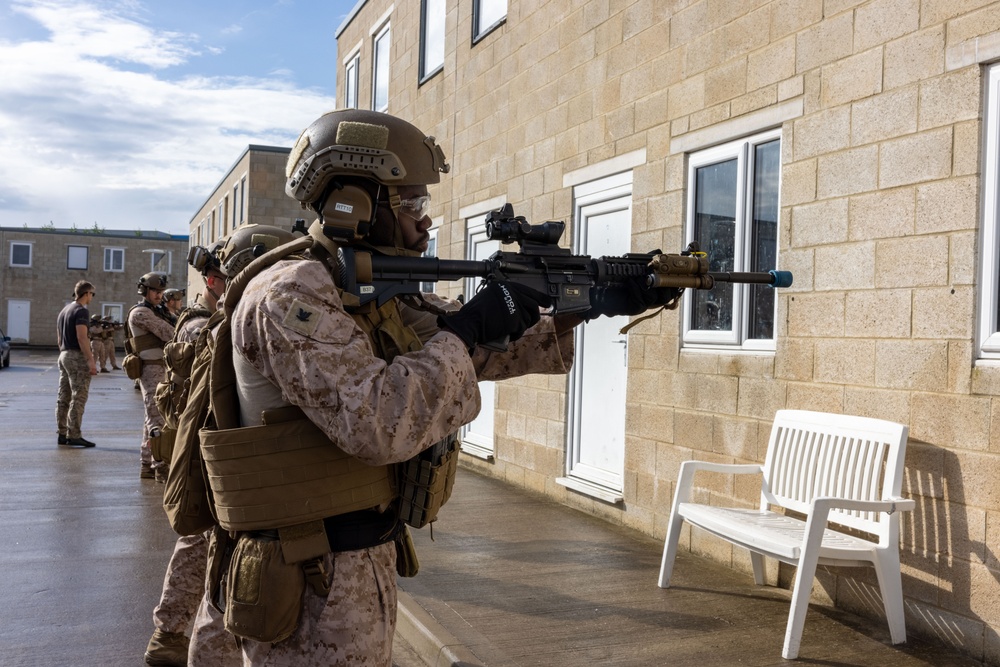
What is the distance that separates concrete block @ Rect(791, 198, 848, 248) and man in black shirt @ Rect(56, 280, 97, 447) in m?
9.65

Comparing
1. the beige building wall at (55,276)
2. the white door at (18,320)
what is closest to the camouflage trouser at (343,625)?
the beige building wall at (55,276)

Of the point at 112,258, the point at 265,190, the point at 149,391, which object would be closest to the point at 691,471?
the point at 149,391

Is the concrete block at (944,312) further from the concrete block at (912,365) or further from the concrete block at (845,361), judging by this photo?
the concrete block at (845,361)

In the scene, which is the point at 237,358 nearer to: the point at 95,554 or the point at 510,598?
the point at 510,598

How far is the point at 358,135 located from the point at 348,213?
9.5 inches

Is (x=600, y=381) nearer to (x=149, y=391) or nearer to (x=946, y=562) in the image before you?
(x=946, y=562)

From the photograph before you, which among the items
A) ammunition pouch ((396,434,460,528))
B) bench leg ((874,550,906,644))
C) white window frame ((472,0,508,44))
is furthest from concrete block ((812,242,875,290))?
white window frame ((472,0,508,44))

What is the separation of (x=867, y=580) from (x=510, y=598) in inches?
74.2

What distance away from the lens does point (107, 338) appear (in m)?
32.6

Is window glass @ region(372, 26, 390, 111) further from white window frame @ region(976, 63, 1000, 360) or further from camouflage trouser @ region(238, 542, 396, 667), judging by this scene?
camouflage trouser @ region(238, 542, 396, 667)

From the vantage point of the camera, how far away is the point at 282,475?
238 centimetres

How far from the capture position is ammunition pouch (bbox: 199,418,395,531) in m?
2.37

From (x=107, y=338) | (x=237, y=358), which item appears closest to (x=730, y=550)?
(x=237, y=358)

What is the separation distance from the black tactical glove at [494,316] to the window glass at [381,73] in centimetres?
1166
